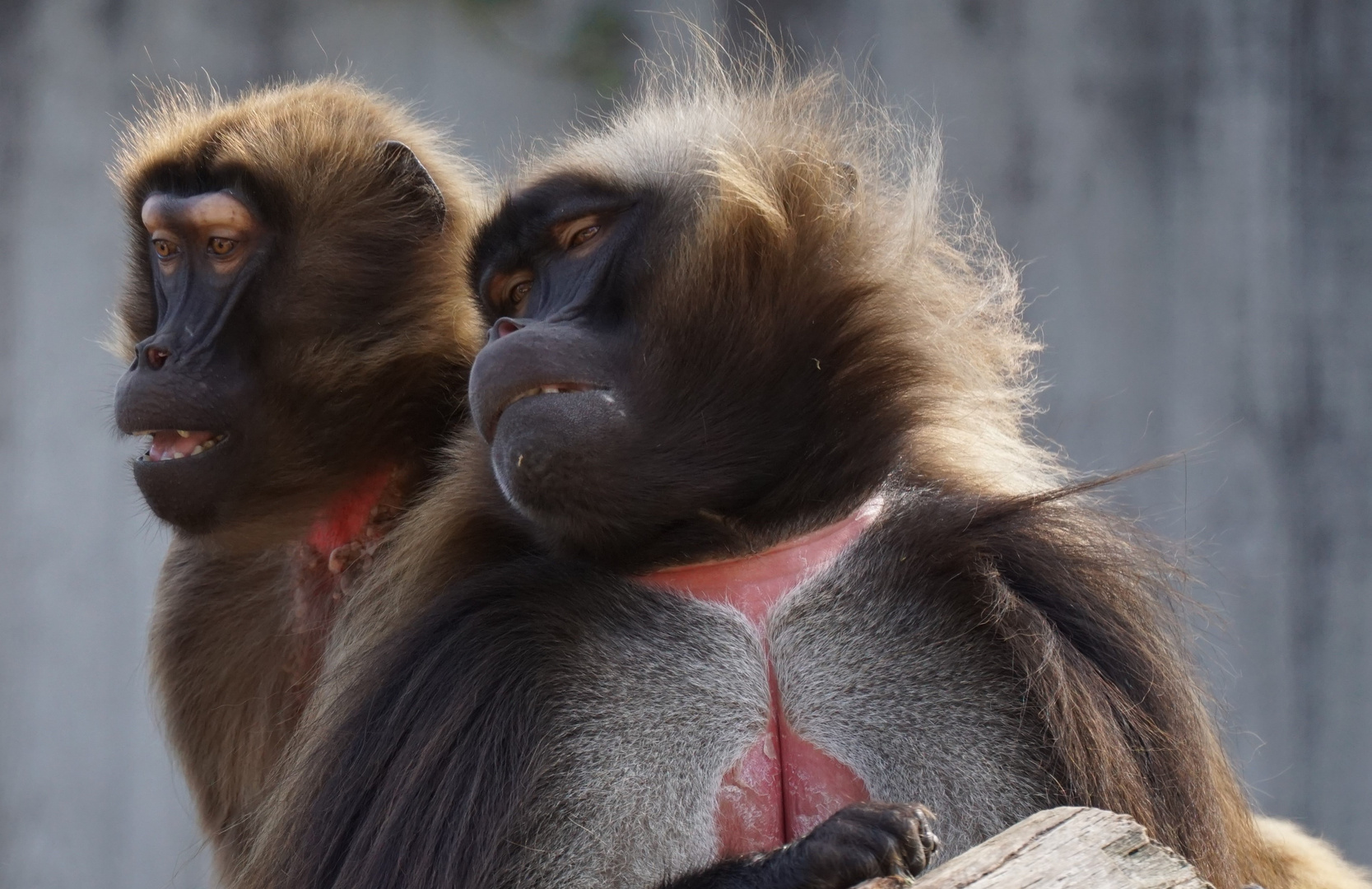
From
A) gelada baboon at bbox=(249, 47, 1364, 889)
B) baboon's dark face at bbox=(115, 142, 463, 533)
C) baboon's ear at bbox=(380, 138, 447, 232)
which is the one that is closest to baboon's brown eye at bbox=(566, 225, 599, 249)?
gelada baboon at bbox=(249, 47, 1364, 889)

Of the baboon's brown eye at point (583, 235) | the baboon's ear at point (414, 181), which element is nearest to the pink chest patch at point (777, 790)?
the baboon's brown eye at point (583, 235)

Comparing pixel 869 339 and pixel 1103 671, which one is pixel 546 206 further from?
pixel 1103 671

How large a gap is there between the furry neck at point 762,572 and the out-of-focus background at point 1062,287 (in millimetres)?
2789

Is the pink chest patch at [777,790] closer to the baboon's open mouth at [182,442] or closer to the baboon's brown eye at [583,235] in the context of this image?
the baboon's brown eye at [583,235]

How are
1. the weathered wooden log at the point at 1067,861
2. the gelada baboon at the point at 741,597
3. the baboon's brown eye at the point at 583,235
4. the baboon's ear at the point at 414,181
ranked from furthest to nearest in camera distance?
the baboon's ear at the point at 414,181
the baboon's brown eye at the point at 583,235
the gelada baboon at the point at 741,597
the weathered wooden log at the point at 1067,861

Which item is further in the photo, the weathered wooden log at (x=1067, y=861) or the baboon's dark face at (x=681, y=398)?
the baboon's dark face at (x=681, y=398)

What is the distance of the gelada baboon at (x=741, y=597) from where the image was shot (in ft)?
5.82

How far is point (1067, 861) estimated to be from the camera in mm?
1422

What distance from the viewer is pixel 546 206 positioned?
2201mm

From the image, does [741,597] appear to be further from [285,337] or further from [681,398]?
[285,337]

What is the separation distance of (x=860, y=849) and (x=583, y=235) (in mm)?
1046

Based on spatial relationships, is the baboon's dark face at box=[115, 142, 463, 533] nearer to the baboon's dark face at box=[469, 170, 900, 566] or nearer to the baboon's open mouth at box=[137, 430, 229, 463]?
the baboon's open mouth at box=[137, 430, 229, 463]

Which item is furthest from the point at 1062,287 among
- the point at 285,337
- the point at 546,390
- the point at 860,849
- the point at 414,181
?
the point at 860,849

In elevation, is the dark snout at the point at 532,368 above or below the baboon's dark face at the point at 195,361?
Answer: below
